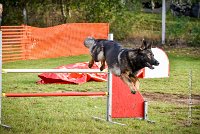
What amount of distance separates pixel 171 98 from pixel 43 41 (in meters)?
11.2

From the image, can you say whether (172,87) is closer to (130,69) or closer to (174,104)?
(174,104)

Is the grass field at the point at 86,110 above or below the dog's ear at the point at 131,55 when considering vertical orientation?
below

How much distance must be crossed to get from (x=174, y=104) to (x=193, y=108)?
585 millimetres

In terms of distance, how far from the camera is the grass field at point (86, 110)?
8.16 meters

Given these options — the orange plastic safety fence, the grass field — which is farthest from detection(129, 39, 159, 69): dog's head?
the orange plastic safety fence

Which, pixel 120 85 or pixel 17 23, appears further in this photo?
pixel 17 23

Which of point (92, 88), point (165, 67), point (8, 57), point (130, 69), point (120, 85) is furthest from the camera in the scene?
point (8, 57)

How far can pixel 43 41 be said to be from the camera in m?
22.1

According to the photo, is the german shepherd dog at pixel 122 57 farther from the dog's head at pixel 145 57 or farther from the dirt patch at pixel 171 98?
the dirt patch at pixel 171 98

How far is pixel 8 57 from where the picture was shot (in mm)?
20719

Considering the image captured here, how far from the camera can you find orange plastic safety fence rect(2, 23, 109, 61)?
21547 millimetres

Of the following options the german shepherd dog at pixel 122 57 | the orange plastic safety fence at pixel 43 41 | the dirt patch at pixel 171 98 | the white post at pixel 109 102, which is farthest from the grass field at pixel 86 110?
the orange plastic safety fence at pixel 43 41

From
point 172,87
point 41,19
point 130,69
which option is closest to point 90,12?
point 41,19

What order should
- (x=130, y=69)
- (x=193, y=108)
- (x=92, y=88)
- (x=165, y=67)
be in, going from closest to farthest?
(x=130, y=69) → (x=193, y=108) → (x=92, y=88) → (x=165, y=67)
